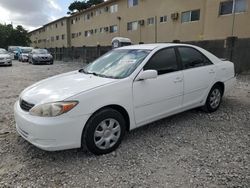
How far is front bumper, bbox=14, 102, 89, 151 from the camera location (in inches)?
105

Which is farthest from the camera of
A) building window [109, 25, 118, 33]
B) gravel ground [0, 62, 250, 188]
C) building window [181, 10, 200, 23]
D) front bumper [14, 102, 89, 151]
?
building window [109, 25, 118, 33]

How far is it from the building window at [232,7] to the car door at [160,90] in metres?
12.1

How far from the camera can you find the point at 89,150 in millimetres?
3008

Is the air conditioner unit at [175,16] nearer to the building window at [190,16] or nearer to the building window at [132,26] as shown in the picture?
the building window at [190,16]

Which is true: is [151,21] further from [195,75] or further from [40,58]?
[195,75]

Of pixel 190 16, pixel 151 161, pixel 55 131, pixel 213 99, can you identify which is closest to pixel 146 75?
pixel 151 161

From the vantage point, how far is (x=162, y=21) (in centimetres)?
1978

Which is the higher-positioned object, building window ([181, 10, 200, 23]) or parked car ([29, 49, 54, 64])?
building window ([181, 10, 200, 23])

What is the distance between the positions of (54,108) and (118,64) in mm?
1409

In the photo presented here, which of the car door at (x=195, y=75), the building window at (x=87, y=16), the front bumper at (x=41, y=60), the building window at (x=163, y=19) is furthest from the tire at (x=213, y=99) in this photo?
the building window at (x=87, y=16)

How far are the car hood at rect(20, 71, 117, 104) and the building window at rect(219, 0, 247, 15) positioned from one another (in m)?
13.4

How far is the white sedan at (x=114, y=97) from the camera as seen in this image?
108 inches

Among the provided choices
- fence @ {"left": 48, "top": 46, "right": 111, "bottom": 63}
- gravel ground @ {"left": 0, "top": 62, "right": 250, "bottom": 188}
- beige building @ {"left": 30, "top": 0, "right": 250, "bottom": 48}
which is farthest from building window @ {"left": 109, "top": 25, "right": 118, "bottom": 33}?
gravel ground @ {"left": 0, "top": 62, "right": 250, "bottom": 188}

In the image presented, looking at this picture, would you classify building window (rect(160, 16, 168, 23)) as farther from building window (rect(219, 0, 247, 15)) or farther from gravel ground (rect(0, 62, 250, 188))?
gravel ground (rect(0, 62, 250, 188))
